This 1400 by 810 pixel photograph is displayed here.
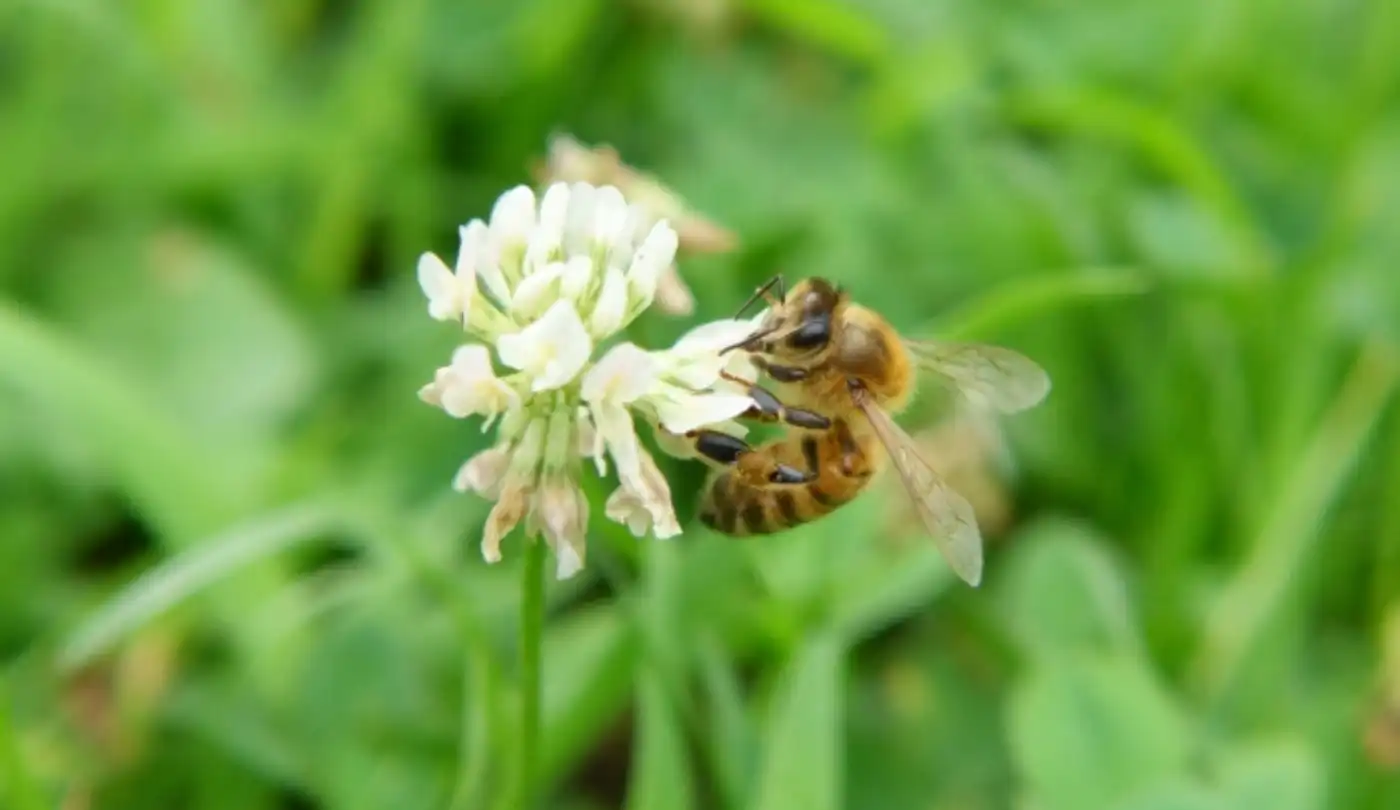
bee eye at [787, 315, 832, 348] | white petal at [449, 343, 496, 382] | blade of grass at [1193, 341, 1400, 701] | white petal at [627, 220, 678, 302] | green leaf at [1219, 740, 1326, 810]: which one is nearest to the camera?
white petal at [449, 343, 496, 382]

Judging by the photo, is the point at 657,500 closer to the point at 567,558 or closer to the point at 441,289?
the point at 567,558

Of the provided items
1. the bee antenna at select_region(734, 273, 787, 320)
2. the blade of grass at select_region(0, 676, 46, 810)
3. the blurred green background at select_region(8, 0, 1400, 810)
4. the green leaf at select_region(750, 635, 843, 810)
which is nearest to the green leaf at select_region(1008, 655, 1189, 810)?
the blurred green background at select_region(8, 0, 1400, 810)

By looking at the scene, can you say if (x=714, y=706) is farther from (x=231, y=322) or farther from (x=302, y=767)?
(x=231, y=322)

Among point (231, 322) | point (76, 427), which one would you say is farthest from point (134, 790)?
point (231, 322)

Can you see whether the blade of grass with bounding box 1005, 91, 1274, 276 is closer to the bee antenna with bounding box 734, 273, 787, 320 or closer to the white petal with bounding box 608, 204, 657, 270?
the bee antenna with bounding box 734, 273, 787, 320

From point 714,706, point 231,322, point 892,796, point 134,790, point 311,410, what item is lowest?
point 892,796

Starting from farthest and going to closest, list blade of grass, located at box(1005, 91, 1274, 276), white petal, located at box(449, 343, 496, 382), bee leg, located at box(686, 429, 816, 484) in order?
blade of grass, located at box(1005, 91, 1274, 276)
bee leg, located at box(686, 429, 816, 484)
white petal, located at box(449, 343, 496, 382)

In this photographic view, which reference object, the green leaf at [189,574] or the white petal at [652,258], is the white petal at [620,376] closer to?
the white petal at [652,258]
